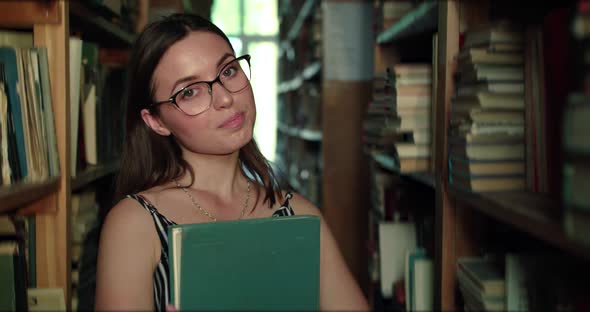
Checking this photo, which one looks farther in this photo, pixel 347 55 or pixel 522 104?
pixel 347 55

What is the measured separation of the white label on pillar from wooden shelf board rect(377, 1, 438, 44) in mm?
909

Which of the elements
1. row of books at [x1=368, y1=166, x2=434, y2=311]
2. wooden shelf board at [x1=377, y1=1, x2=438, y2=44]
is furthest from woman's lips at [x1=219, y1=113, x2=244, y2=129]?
row of books at [x1=368, y1=166, x2=434, y2=311]

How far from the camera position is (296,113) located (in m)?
5.05

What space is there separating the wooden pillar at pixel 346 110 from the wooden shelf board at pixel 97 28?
112 centimetres

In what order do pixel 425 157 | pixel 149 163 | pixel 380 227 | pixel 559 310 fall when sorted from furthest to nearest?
1. pixel 380 227
2. pixel 425 157
3. pixel 149 163
4. pixel 559 310

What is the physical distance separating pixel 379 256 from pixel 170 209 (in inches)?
42.3

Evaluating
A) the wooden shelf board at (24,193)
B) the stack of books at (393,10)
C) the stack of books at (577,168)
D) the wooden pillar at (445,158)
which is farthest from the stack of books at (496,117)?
the stack of books at (393,10)

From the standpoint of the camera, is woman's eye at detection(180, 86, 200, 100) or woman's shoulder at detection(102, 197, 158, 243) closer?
woman's shoulder at detection(102, 197, 158, 243)

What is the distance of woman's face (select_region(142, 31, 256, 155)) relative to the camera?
52.0 inches

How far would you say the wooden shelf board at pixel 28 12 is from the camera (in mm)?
1355

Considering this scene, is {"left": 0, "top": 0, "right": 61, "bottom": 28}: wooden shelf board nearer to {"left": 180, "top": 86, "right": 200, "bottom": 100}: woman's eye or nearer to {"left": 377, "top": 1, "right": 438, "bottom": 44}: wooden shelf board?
{"left": 180, "top": 86, "right": 200, "bottom": 100}: woman's eye

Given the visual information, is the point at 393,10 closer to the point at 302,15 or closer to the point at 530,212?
the point at 530,212

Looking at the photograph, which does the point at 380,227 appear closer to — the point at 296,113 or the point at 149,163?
the point at 149,163

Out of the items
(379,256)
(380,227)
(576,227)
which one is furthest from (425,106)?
(576,227)
